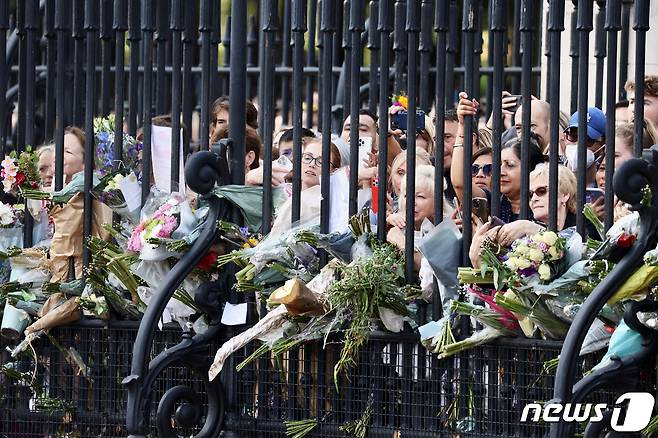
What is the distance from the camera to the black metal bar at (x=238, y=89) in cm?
673

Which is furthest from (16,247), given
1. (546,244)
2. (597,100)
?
(597,100)

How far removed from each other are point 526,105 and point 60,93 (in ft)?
7.41

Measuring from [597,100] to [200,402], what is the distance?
11.3 ft

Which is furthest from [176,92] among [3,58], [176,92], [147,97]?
[3,58]

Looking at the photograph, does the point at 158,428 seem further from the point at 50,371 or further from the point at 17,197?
the point at 17,197

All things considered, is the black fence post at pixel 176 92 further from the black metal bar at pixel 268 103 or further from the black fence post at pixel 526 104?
the black fence post at pixel 526 104

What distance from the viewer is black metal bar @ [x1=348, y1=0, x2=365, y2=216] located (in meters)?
6.38

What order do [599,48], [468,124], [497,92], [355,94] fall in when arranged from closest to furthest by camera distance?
[497,92] < [468,124] < [355,94] < [599,48]

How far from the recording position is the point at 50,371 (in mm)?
6945

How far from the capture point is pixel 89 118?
22.5 ft

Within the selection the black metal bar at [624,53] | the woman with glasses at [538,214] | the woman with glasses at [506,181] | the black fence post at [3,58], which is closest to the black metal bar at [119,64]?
the black fence post at [3,58]

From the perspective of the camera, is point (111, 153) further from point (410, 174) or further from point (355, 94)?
point (410, 174)

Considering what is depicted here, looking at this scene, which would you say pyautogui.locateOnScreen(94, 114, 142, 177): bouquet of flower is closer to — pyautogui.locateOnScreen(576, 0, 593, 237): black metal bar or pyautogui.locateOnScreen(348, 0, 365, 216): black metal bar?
pyautogui.locateOnScreen(348, 0, 365, 216): black metal bar

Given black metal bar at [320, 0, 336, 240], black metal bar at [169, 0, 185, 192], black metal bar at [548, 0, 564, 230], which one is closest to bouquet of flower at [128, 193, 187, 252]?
black metal bar at [169, 0, 185, 192]
